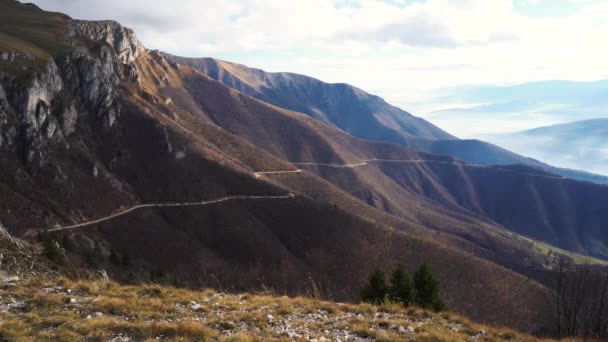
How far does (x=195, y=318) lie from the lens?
13.7m

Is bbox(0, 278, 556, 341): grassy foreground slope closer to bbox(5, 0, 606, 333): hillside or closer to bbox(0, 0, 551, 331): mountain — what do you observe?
bbox(5, 0, 606, 333): hillside

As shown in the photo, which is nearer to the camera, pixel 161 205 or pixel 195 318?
pixel 195 318

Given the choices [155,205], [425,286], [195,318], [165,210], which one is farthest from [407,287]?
[155,205]

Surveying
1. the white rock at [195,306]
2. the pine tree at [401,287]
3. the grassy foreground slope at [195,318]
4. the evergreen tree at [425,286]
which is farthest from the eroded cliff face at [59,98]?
the white rock at [195,306]

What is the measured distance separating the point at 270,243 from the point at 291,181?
5246 cm

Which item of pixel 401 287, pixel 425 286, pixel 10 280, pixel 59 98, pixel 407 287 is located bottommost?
pixel 425 286

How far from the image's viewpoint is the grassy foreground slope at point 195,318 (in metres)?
12.0

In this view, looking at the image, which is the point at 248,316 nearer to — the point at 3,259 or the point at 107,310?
the point at 107,310

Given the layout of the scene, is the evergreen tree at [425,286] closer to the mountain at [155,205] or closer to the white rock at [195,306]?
the white rock at [195,306]

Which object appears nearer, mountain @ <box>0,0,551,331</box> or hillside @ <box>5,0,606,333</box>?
hillside @ <box>5,0,606,333</box>

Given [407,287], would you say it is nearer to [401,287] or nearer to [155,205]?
[401,287]

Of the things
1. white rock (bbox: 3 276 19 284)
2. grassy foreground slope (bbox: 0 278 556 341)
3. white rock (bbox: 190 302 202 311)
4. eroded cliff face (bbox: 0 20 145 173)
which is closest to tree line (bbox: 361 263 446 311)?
grassy foreground slope (bbox: 0 278 556 341)

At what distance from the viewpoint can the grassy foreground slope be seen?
39.4ft

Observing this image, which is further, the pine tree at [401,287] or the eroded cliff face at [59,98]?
the eroded cliff face at [59,98]
